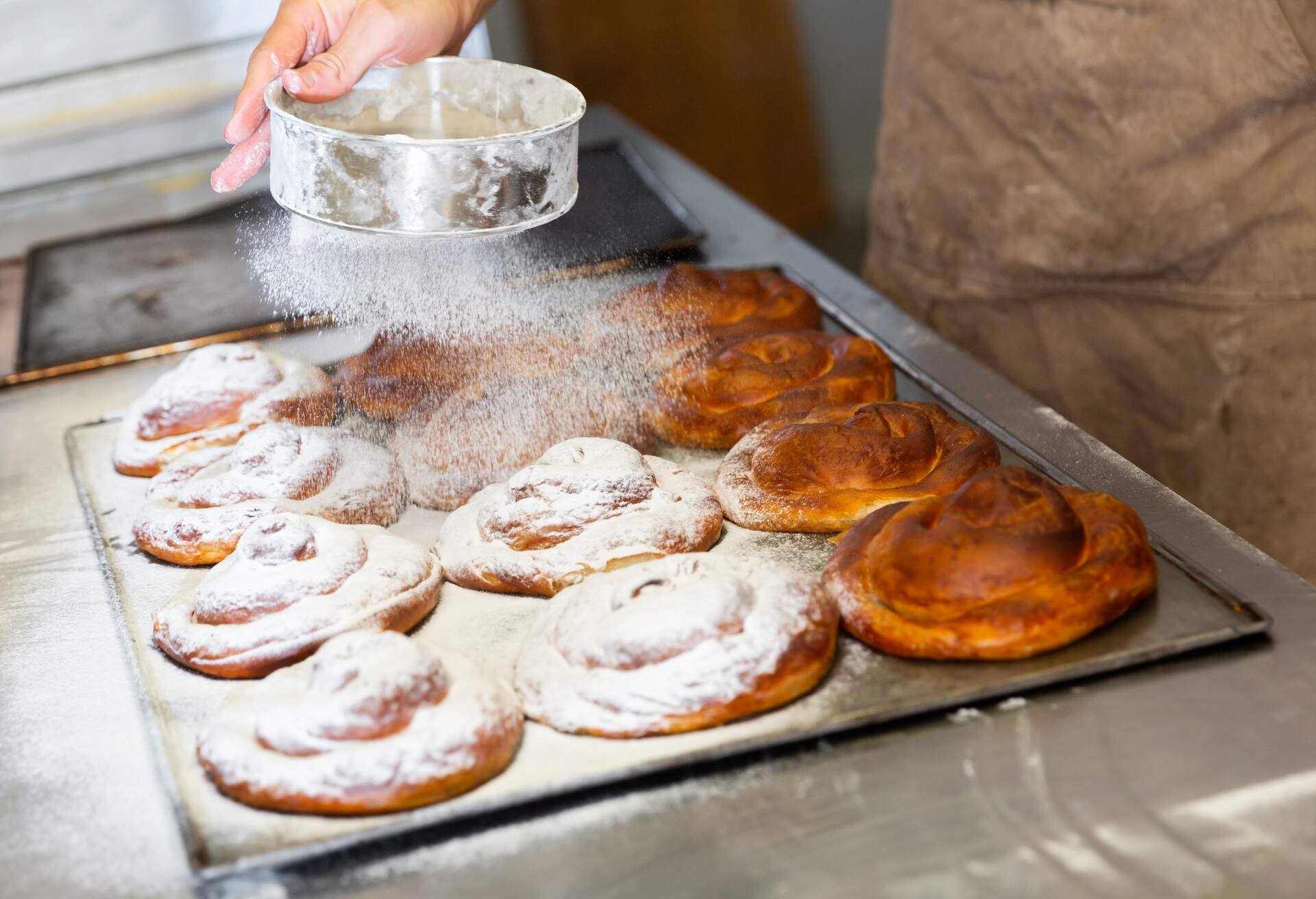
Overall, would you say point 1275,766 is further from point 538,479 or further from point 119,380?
point 119,380

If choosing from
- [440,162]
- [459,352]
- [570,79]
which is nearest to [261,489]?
[459,352]

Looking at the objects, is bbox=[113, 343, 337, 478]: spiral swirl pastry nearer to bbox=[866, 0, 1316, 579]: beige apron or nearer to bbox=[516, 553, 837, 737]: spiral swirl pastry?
bbox=[516, 553, 837, 737]: spiral swirl pastry

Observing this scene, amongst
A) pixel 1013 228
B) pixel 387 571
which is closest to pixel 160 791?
pixel 387 571

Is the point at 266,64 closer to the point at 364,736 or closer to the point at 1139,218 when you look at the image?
the point at 364,736

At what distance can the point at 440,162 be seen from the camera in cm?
129

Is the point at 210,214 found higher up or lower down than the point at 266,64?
lower down

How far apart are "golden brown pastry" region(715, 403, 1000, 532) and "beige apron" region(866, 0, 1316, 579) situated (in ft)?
2.23

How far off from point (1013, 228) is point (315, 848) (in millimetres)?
1670

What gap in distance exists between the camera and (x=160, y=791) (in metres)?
1.13

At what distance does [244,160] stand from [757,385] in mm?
751

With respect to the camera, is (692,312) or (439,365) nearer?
(439,365)

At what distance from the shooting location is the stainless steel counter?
0.97 meters

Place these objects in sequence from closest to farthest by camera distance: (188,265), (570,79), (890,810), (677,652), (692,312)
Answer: (890,810) → (677,652) → (692,312) → (188,265) → (570,79)

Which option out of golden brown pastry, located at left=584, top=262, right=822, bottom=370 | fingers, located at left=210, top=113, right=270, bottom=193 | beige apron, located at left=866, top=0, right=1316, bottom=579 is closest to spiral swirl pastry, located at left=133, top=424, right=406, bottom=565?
fingers, located at left=210, top=113, right=270, bottom=193
